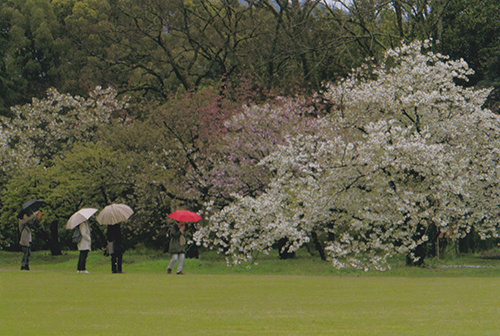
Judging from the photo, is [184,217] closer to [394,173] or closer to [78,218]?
[78,218]

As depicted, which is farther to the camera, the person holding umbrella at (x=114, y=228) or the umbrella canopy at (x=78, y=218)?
the person holding umbrella at (x=114, y=228)

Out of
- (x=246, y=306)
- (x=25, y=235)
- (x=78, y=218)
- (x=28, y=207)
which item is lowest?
(x=246, y=306)

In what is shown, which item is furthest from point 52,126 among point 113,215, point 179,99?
point 113,215

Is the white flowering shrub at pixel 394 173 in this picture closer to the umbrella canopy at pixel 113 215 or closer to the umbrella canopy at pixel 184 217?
the umbrella canopy at pixel 184 217

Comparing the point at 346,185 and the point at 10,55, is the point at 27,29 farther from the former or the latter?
the point at 346,185

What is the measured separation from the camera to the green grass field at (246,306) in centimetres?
799

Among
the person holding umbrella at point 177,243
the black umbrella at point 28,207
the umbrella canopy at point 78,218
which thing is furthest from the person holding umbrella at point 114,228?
the black umbrella at point 28,207

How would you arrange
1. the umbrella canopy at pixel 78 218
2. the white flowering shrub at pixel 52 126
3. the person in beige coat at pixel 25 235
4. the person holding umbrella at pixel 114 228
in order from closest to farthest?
1. the umbrella canopy at pixel 78 218
2. the person holding umbrella at pixel 114 228
3. the person in beige coat at pixel 25 235
4. the white flowering shrub at pixel 52 126

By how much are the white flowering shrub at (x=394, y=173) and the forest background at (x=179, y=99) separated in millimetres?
1775

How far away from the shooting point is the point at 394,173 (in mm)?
19047

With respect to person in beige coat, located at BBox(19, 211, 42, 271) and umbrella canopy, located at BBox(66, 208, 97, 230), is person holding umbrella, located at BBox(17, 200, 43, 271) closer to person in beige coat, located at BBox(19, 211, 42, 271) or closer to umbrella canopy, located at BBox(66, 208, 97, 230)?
person in beige coat, located at BBox(19, 211, 42, 271)

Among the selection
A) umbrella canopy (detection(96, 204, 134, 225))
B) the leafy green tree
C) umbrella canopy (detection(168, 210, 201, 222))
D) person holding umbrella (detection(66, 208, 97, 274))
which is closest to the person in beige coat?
person holding umbrella (detection(66, 208, 97, 274))

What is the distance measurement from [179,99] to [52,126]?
698 cm

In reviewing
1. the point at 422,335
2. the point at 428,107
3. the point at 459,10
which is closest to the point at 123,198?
the point at 428,107
